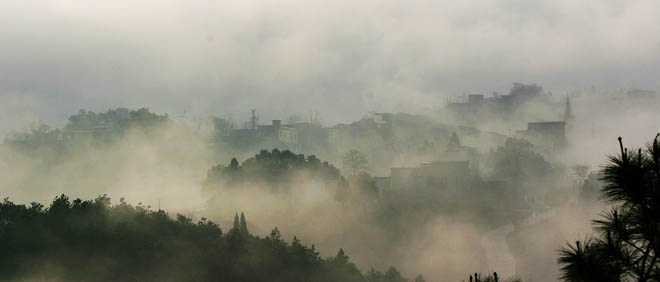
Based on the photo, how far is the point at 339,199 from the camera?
2307 inches

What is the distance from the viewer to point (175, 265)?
3578 centimetres

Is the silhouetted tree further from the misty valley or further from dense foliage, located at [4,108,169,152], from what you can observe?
dense foliage, located at [4,108,169,152]

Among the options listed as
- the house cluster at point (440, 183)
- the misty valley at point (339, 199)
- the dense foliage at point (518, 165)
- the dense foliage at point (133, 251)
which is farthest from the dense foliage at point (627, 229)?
Answer: the dense foliage at point (518, 165)

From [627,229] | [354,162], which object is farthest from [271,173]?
[627,229]

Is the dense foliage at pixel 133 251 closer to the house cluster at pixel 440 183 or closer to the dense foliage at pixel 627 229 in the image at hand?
the house cluster at pixel 440 183

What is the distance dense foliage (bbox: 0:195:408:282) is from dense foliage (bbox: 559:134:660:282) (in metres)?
29.9

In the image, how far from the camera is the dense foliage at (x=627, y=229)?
734 cm

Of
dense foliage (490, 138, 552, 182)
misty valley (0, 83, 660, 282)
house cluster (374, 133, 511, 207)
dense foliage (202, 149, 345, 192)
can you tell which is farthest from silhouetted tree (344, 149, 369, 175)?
dense foliage (490, 138, 552, 182)

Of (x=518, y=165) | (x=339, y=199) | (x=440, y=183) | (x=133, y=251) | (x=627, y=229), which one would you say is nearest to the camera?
(x=627, y=229)

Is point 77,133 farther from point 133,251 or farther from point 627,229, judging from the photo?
point 627,229

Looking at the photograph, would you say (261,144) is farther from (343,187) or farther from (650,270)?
(650,270)

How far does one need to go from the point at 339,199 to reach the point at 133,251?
83.1 ft

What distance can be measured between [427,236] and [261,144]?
32392 mm

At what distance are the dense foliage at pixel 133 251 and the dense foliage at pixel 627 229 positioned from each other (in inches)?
1177
